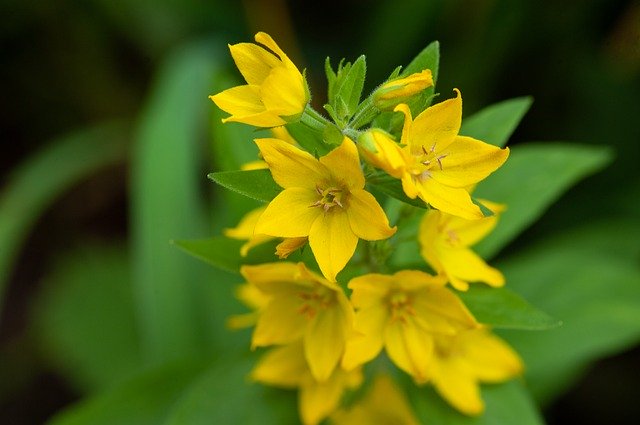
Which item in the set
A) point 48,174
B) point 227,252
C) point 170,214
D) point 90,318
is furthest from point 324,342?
point 48,174

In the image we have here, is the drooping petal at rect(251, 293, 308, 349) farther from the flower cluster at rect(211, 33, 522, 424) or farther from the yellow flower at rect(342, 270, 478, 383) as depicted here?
the yellow flower at rect(342, 270, 478, 383)

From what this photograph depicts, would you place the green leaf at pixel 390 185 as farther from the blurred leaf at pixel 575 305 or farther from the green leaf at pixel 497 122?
the blurred leaf at pixel 575 305

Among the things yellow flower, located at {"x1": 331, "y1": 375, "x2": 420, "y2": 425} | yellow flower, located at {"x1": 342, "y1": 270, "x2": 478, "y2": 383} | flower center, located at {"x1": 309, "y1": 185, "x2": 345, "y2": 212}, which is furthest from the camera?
yellow flower, located at {"x1": 331, "y1": 375, "x2": 420, "y2": 425}

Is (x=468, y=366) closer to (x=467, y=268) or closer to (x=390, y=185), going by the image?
(x=467, y=268)

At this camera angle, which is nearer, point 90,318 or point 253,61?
point 253,61

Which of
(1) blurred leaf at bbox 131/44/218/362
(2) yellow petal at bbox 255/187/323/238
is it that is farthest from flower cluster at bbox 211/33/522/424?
(1) blurred leaf at bbox 131/44/218/362

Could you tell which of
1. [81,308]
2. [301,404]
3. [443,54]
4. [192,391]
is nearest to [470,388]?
[301,404]

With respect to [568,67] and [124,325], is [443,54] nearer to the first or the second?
[568,67]
